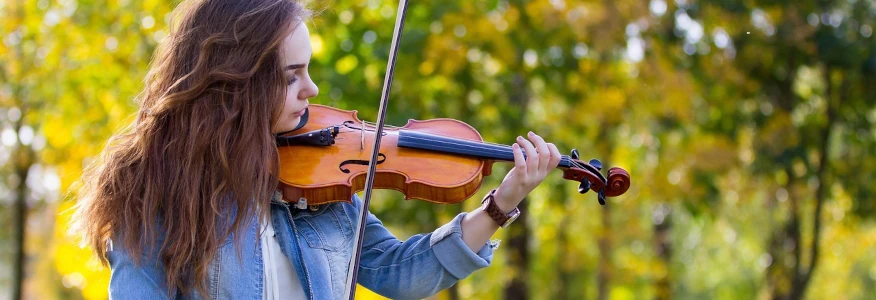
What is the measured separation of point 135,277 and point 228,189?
0.26 metres

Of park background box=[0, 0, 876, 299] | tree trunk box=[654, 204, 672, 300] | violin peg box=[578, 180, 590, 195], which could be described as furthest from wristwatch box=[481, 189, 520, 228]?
tree trunk box=[654, 204, 672, 300]

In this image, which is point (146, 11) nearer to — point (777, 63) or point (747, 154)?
point (777, 63)

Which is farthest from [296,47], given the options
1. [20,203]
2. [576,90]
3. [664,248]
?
[664,248]

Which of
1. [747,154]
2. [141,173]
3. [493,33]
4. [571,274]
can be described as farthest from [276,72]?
[571,274]

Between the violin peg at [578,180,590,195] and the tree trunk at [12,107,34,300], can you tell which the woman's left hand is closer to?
the violin peg at [578,180,590,195]

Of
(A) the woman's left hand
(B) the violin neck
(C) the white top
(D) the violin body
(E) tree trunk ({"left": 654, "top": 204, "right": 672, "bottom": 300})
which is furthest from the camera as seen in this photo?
(E) tree trunk ({"left": 654, "top": 204, "right": 672, "bottom": 300})

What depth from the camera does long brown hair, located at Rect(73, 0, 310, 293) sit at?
2.02 m

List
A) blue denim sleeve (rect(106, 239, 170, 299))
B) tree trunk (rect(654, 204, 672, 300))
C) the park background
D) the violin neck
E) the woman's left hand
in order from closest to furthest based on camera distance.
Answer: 1. blue denim sleeve (rect(106, 239, 170, 299))
2. the woman's left hand
3. the violin neck
4. the park background
5. tree trunk (rect(654, 204, 672, 300))

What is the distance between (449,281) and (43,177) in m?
9.89

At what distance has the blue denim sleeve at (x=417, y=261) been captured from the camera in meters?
2.26

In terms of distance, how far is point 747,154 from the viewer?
10.1 m

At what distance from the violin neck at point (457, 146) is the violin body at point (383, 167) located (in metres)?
0.01

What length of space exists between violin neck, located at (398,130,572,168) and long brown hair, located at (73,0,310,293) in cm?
48

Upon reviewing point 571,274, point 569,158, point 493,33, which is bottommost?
point 571,274
